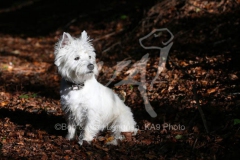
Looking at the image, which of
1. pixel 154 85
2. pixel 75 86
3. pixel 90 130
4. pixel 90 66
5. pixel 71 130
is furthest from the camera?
pixel 154 85

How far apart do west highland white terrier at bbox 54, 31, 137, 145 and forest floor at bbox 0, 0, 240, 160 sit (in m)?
0.45

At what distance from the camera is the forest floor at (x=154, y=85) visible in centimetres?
601

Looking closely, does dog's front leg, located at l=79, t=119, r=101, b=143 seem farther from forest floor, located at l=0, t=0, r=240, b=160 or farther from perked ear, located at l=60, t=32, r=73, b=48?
perked ear, located at l=60, t=32, r=73, b=48

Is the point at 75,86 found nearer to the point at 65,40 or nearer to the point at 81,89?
the point at 81,89

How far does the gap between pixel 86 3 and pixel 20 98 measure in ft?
40.6

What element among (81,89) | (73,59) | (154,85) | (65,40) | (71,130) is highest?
(65,40)

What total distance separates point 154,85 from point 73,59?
3491mm

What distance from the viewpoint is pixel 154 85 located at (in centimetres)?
903

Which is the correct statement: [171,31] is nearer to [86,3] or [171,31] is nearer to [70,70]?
[70,70]

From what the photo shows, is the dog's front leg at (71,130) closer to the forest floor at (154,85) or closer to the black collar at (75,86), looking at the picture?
the forest floor at (154,85)

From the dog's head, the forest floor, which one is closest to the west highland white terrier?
the dog's head

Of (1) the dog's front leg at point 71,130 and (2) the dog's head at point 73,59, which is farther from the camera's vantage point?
(1) the dog's front leg at point 71,130

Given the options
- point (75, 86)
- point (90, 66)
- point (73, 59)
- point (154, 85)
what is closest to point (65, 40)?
point (73, 59)

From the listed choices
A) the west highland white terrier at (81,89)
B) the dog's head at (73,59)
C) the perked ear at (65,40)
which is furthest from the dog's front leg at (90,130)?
the perked ear at (65,40)
